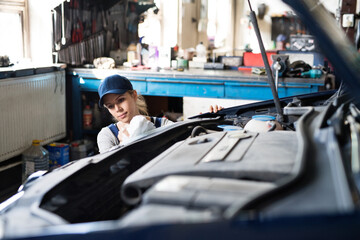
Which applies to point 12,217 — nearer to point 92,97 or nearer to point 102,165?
point 102,165

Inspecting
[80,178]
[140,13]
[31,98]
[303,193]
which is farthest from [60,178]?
[140,13]

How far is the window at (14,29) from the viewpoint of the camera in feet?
13.8

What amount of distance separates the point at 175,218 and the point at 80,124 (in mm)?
4152

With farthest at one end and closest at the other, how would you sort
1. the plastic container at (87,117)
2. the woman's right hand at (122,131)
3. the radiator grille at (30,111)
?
the plastic container at (87,117) < the radiator grille at (30,111) < the woman's right hand at (122,131)

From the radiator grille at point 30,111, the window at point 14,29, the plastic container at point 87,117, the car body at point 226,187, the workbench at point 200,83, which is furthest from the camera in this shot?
the plastic container at point 87,117

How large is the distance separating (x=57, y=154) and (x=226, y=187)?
3.67 meters

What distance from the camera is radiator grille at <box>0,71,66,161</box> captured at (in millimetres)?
3746

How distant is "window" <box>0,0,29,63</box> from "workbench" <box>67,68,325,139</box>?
0.54 m

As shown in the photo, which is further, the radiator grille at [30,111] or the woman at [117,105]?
the radiator grille at [30,111]

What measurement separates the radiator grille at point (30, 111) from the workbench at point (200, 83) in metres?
0.27

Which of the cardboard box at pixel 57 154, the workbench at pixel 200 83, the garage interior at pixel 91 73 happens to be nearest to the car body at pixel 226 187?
the garage interior at pixel 91 73

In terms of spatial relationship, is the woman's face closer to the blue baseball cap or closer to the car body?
the blue baseball cap

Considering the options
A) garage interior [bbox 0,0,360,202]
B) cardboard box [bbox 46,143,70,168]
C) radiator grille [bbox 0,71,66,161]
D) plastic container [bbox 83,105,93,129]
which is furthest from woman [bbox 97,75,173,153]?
plastic container [bbox 83,105,93,129]

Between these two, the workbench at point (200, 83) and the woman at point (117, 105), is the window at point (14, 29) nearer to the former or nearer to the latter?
the workbench at point (200, 83)
